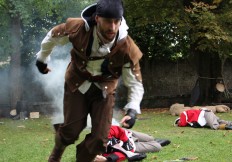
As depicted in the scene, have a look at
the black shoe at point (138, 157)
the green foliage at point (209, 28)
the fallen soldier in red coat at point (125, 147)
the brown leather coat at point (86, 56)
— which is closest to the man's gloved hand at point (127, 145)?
the fallen soldier in red coat at point (125, 147)

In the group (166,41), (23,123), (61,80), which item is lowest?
(23,123)

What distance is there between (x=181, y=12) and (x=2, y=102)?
6.22 meters

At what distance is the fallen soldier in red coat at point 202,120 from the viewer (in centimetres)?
853

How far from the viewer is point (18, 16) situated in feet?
41.4

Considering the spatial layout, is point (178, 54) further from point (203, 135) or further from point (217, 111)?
point (203, 135)

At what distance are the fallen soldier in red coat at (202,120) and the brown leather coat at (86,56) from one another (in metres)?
4.71

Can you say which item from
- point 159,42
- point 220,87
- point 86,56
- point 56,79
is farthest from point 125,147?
point 159,42

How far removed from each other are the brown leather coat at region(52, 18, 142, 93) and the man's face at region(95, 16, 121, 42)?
173 millimetres

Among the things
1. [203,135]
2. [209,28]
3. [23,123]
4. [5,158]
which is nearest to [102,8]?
[5,158]

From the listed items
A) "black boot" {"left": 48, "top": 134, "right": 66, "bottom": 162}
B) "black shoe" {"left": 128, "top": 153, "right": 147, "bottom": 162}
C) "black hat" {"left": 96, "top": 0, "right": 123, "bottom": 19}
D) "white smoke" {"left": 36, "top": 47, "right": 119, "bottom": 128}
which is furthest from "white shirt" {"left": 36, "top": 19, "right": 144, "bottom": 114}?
"white smoke" {"left": 36, "top": 47, "right": 119, "bottom": 128}

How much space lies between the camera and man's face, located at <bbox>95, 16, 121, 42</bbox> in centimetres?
374

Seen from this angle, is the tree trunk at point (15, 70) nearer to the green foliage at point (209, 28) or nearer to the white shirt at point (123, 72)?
the green foliage at point (209, 28)

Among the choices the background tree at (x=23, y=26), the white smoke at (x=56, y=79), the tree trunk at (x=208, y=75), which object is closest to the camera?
the background tree at (x=23, y=26)

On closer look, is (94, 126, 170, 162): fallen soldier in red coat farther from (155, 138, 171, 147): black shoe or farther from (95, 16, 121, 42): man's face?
(95, 16, 121, 42): man's face
